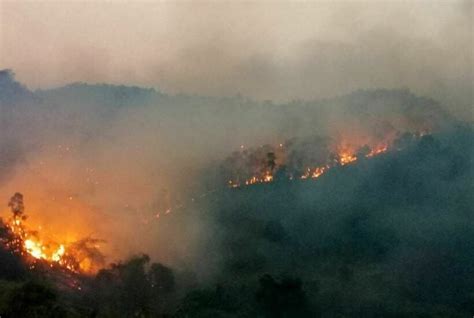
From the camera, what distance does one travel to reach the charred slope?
63469 mm

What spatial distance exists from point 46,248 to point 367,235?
42.9 metres

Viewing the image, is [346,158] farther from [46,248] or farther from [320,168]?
[46,248]

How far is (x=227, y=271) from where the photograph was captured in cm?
7412

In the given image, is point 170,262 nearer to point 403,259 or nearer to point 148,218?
point 148,218

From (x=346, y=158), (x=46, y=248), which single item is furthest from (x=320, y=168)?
(x=46, y=248)

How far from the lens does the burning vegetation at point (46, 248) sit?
217ft

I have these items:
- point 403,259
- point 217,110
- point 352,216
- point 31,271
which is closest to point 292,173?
point 352,216

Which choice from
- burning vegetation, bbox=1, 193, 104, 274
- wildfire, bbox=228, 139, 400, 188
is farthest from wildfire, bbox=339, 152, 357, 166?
burning vegetation, bbox=1, 193, 104, 274

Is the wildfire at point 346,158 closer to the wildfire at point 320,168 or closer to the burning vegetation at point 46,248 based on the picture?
the wildfire at point 320,168

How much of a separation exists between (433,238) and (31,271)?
2085 inches

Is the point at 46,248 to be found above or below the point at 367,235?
below

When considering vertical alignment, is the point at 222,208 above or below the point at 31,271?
above

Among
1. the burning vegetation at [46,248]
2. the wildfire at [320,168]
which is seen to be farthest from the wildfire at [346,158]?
the burning vegetation at [46,248]

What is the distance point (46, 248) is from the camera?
7131cm
